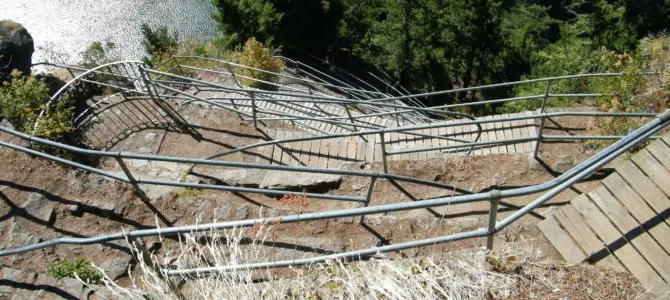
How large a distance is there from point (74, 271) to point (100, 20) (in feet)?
62.5

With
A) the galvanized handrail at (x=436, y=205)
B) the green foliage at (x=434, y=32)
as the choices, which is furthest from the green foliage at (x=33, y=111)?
the green foliage at (x=434, y=32)

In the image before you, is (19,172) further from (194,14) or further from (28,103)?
(194,14)

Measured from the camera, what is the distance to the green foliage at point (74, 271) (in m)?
5.05

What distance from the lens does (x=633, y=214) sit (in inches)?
180

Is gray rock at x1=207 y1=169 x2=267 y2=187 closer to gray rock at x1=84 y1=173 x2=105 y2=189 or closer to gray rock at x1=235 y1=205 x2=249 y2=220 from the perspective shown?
gray rock at x1=235 y1=205 x2=249 y2=220

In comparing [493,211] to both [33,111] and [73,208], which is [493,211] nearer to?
[73,208]

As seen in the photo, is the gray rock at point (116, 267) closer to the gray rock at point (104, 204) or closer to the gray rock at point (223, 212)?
the gray rock at point (104, 204)

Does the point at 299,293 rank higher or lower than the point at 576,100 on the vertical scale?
lower

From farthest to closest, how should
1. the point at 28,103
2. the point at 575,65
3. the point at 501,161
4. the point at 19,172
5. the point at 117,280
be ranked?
1. the point at 575,65
2. the point at 28,103
3. the point at 501,161
4. the point at 19,172
5. the point at 117,280

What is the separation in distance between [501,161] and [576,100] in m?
3.92

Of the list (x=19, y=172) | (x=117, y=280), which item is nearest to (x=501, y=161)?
(x=117, y=280)

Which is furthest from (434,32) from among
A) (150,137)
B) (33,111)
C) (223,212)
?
(223,212)

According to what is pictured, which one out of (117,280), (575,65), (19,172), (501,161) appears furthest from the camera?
(575,65)

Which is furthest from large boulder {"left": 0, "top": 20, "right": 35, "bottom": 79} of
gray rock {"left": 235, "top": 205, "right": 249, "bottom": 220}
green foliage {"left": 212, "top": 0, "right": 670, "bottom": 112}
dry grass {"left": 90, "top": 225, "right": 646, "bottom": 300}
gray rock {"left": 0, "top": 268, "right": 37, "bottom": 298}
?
dry grass {"left": 90, "top": 225, "right": 646, "bottom": 300}
